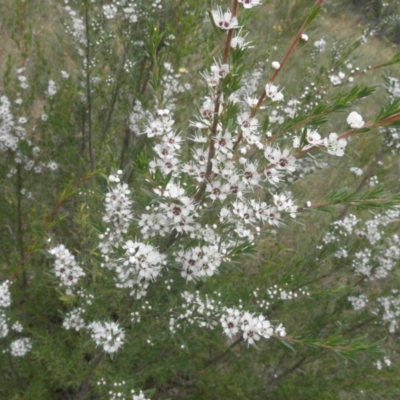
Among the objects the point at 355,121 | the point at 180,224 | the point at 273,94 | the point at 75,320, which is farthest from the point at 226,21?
the point at 75,320

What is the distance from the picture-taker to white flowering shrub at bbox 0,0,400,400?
6.31ft

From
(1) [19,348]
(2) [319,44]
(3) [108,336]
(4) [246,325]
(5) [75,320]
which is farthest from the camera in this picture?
(2) [319,44]

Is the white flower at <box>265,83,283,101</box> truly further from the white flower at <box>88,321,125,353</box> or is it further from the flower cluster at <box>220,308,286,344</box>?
the white flower at <box>88,321,125,353</box>

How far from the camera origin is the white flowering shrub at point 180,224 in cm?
192

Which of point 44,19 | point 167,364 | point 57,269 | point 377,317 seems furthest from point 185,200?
point 44,19

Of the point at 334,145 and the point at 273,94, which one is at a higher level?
the point at 273,94

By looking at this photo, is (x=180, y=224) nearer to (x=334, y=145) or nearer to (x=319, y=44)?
(x=334, y=145)

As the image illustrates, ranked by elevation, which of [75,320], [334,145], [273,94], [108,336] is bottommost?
[108,336]

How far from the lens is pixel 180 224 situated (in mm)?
2053

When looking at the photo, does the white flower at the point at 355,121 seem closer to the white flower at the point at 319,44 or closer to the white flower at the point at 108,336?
the white flower at the point at 108,336

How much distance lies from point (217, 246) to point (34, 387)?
2240 mm

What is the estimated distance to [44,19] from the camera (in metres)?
7.67

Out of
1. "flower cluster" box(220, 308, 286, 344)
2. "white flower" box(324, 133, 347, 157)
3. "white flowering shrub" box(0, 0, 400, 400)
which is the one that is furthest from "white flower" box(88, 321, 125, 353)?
"white flower" box(324, 133, 347, 157)

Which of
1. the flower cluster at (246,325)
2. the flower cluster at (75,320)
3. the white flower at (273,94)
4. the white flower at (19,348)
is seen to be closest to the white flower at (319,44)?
the white flower at (273,94)
